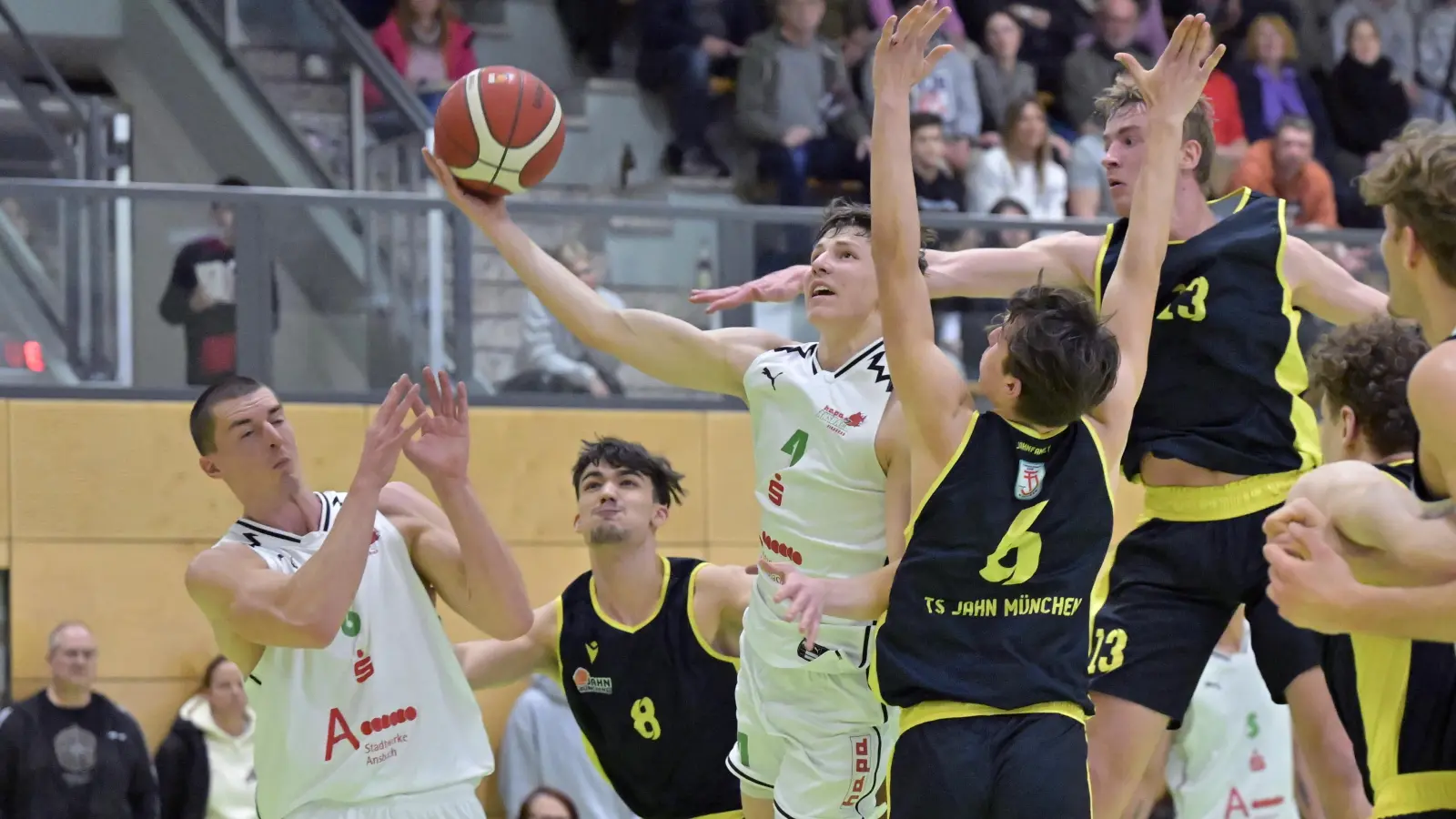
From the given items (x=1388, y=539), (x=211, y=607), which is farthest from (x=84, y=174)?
(x=1388, y=539)

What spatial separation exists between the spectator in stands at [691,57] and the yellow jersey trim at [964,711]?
27.3 ft

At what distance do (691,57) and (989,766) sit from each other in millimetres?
8930

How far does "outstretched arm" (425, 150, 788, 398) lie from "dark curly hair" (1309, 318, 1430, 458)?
1908mm

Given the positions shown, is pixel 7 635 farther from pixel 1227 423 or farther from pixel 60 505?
pixel 1227 423

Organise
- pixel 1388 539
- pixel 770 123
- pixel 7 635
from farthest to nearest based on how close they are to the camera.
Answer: pixel 770 123, pixel 7 635, pixel 1388 539

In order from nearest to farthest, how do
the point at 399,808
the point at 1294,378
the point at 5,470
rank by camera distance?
the point at 399,808 < the point at 1294,378 < the point at 5,470

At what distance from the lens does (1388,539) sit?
3.31 m

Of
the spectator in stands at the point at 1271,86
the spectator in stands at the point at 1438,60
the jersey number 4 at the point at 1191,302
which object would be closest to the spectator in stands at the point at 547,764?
the jersey number 4 at the point at 1191,302

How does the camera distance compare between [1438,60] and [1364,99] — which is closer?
[1364,99]

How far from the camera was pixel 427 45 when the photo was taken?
12.4m

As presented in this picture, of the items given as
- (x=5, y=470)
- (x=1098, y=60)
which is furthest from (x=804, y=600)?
(x=1098, y=60)

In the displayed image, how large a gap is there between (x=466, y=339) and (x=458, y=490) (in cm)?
474

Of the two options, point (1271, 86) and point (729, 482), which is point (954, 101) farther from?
point (729, 482)

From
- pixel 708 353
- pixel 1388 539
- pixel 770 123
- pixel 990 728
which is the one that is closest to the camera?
pixel 1388 539
